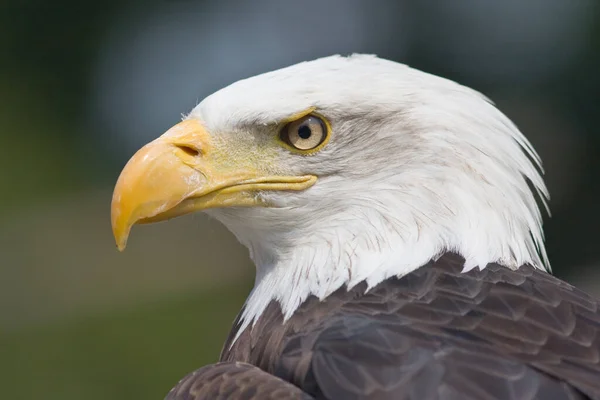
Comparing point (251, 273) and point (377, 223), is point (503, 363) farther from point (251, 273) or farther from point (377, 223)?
point (251, 273)

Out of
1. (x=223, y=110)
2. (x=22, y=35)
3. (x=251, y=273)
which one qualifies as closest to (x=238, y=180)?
(x=223, y=110)

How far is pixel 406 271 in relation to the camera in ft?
8.50

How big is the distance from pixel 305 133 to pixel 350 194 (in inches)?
9.3

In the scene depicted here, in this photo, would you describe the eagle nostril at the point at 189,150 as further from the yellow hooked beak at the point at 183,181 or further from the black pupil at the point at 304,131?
the black pupil at the point at 304,131

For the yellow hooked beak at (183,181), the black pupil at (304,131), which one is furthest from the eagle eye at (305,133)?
the yellow hooked beak at (183,181)

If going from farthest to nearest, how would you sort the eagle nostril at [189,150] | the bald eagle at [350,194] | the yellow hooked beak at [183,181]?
the eagle nostril at [189,150], the yellow hooked beak at [183,181], the bald eagle at [350,194]

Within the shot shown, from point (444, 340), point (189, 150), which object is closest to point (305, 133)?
point (189, 150)

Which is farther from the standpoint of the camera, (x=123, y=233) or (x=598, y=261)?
(x=598, y=261)

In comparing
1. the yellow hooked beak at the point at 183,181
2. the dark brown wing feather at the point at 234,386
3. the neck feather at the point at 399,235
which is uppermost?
the yellow hooked beak at the point at 183,181

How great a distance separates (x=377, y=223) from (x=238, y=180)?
1.48 feet

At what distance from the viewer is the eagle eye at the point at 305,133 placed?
2764 mm

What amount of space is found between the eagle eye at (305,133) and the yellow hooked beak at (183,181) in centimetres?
10

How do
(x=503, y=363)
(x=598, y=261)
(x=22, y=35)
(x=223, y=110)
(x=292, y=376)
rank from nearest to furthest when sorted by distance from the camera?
(x=503, y=363)
(x=292, y=376)
(x=223, y=110)
(x=598, y=261)
(x=22, y=35)

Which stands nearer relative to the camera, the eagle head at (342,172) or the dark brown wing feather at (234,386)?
the dark brown wing feather at (234,386)
